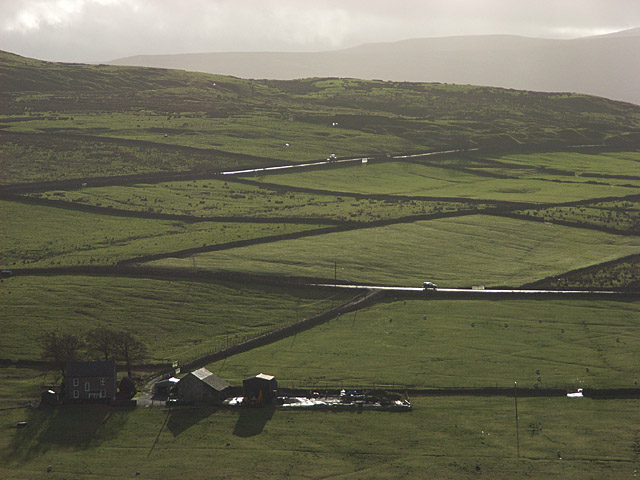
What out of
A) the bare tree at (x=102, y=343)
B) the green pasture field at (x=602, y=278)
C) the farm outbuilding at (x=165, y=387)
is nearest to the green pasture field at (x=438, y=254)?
the green pasture field at (x=602, y=278)

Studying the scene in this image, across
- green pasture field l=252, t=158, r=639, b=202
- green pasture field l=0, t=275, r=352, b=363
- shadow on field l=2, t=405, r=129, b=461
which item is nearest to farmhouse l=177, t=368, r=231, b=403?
shadow on field l=2, t=405, r=129, b=461

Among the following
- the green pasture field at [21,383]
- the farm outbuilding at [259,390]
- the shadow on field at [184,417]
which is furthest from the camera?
the green pasture field at [21,383]

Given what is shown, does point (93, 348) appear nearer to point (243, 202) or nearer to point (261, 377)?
point (261, 377)

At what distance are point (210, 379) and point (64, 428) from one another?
13187mm

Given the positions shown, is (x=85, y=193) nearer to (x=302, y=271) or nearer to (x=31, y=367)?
(x=302, y=271)

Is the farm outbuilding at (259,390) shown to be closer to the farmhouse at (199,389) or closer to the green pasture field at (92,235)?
the farmhouse at (199,389)

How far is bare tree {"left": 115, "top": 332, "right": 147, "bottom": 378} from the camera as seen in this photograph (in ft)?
257

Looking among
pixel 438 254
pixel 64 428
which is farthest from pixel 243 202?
pixel 64 428

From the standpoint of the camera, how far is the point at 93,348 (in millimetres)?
82062

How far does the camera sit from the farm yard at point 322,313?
6247 centimetres

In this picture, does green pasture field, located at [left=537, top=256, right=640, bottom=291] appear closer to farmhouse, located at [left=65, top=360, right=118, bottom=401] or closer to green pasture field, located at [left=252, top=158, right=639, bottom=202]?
green pasture field, located at [left=252, top=158, right=639, bottom=202]

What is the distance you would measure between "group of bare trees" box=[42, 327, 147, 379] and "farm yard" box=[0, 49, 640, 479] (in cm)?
149

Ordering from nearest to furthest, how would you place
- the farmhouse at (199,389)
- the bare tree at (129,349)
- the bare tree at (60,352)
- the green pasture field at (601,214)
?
1. the farmhouse at (199,389)
2. the bare tree at (60,352)
3. the bare tree at (129,349)
4. the green pasture field at (601,214)

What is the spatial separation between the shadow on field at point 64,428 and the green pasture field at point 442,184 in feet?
344
